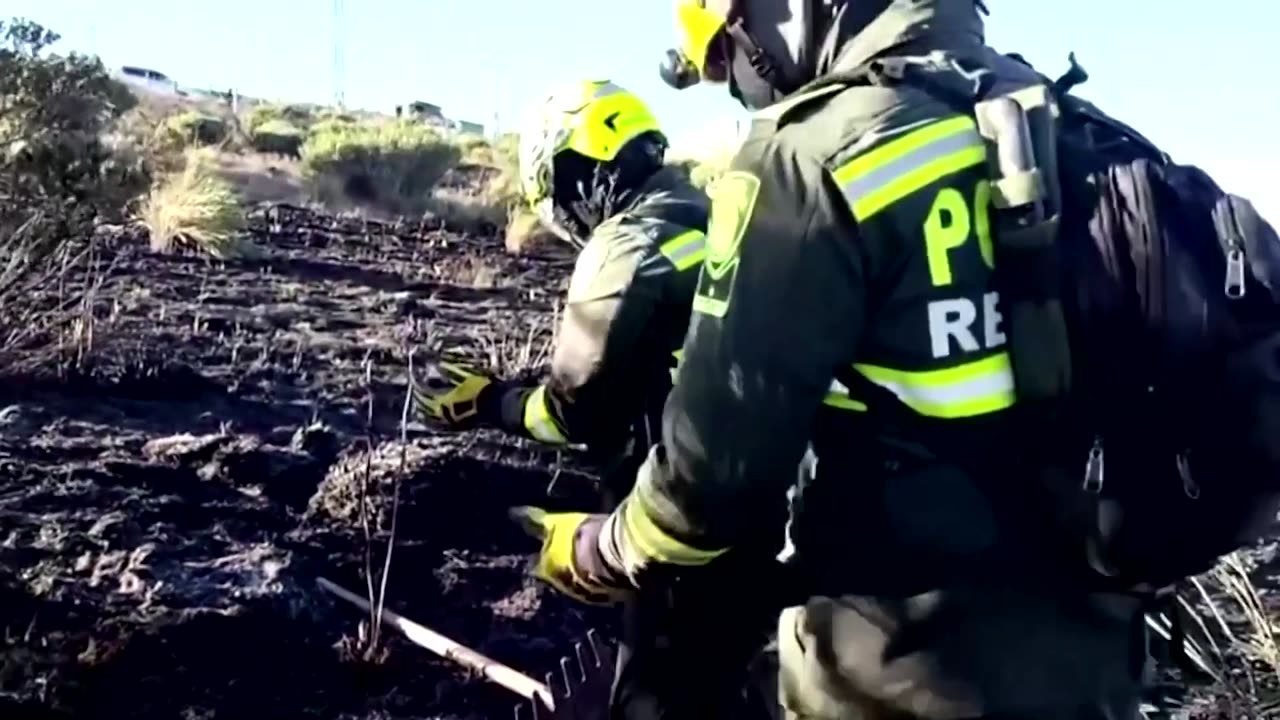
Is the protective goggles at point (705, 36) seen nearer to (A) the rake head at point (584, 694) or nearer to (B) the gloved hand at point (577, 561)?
(B) the gloved hand at point (577, 561)

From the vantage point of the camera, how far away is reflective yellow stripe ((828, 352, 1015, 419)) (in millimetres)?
2221

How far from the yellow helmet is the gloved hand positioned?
1608 millimetres

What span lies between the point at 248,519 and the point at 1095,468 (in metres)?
4.62

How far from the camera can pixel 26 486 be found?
6.36m

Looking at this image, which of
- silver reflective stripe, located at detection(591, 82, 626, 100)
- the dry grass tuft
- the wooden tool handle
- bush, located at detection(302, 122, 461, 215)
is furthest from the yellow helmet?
bush, located at detection(302, 122, 461, 215)

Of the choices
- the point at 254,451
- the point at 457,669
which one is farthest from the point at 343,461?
the point at 457,669

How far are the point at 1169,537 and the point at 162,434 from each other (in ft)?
18.8

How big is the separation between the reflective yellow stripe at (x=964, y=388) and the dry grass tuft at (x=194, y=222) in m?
9.87

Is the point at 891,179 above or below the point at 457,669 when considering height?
above

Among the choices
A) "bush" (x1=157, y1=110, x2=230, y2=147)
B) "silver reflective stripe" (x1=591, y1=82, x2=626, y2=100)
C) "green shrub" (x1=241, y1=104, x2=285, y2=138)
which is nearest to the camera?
"silver reflective stripe" (x1=591, y1=82, x2=626, y2=100)

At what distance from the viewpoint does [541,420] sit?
14.2 feet

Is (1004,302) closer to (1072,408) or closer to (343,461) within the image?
(1072,408)

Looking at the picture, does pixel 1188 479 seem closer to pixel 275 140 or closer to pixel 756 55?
pixel 756 55

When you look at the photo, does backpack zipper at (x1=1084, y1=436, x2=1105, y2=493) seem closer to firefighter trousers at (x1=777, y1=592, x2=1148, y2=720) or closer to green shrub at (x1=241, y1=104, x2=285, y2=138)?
firefighter trousers at (x1=777, y1=592, x2=1148, y2=720)
